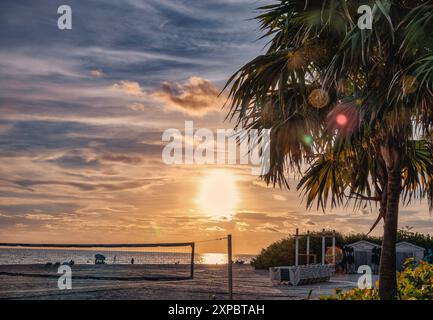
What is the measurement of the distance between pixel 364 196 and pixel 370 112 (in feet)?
14.9

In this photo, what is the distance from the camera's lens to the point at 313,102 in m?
16.0

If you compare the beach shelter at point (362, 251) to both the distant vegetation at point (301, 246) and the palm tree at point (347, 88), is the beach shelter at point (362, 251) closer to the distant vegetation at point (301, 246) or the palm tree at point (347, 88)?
the distant vegetation at point (301, 246)

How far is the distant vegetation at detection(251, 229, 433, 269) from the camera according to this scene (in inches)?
1713

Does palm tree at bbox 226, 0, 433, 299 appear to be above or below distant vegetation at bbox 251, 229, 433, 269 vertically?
above

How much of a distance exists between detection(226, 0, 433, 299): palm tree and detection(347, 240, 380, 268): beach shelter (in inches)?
961

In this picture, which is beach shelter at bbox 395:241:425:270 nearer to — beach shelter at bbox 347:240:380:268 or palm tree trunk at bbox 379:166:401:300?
beach shelter at bbox 347:240:380:268

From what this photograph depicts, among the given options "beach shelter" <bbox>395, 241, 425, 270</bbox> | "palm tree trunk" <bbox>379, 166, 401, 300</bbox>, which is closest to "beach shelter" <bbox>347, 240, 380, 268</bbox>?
"beach shelter" <bbox>395, 241, 425, 270</bbox>

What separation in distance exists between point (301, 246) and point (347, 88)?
1099 inches

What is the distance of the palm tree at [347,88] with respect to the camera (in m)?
14.0

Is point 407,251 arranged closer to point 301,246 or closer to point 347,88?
point 301,246

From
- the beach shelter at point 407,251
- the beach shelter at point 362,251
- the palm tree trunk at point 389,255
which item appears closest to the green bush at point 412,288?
the palm tree trunk at point 389,255

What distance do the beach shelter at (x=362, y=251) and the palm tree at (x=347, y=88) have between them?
24398 millimetres
